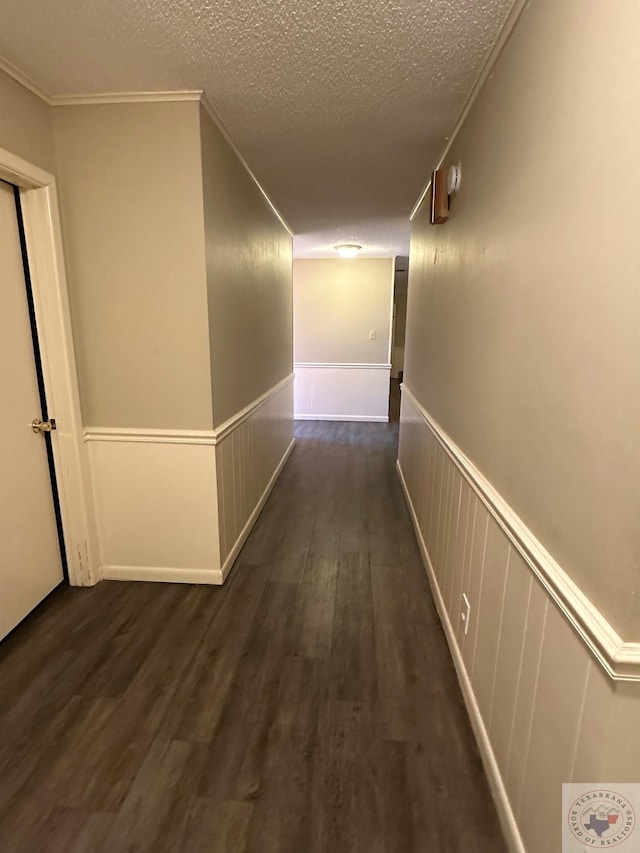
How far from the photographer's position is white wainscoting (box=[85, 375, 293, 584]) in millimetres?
2268

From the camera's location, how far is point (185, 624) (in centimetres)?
210

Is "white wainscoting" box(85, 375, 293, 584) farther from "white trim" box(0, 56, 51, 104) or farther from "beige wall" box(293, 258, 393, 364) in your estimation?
"beige wall" box(293, 258, 393, 364)

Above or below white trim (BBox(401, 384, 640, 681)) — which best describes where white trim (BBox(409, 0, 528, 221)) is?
above

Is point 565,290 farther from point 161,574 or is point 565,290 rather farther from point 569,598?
point 161,574

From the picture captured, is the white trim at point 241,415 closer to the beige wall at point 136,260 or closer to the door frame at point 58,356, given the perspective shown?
the beige wall at point 136,260

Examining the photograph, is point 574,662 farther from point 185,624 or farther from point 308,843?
point 185,624

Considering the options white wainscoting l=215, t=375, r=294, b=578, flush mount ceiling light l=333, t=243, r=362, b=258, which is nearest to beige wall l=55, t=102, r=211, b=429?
white wainscoting l=215, t=375, r=294, b=578

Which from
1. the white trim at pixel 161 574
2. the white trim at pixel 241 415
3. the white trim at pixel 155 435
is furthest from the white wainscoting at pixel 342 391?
the white trim at pixel 161 574

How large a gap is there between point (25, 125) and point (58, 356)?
939 mm

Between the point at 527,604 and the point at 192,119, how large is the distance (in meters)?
2.23

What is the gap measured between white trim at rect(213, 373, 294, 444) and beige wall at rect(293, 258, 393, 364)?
7.44 ft

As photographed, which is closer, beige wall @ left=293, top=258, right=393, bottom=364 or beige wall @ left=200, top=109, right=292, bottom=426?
beige wall @ left=200, top=109, right=292, bottom=426

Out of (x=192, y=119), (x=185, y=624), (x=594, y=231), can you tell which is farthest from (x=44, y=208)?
(x=594, y=231)

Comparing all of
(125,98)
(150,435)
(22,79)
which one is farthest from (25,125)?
(150,435)
